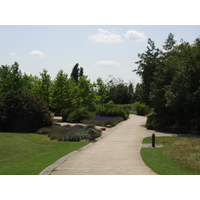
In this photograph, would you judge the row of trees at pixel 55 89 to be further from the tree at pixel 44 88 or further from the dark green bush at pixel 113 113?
the dark green bush at pixel 113 113

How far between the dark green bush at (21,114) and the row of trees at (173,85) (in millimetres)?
10273

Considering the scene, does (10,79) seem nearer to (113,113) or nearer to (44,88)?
(44,88)

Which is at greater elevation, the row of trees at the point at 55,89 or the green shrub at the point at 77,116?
the row of trees at the point at 55,89

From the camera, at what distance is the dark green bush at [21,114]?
20375 millimetres

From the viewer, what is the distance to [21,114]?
2050cm

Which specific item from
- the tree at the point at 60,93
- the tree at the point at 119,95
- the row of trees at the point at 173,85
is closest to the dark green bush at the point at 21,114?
the row of trees at the point at 173,85

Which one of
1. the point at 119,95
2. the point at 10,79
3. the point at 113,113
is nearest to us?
the point at 113,113

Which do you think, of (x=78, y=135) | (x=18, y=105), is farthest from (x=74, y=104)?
(x=78, y=135)

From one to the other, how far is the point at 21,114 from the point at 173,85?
12764mm

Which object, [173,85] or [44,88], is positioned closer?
[173,85]

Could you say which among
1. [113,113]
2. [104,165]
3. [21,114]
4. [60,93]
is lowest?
[104,165]

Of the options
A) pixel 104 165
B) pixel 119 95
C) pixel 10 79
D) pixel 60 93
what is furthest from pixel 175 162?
pixel 119 95

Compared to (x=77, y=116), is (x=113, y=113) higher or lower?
higher
